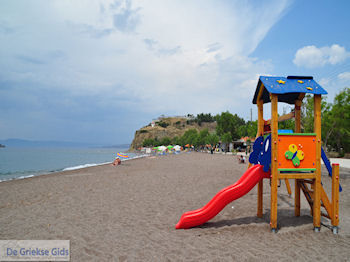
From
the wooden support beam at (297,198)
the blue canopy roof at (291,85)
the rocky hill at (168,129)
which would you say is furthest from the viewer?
the rocky hill at (168,129)

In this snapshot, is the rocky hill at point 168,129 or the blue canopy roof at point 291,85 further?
the rocky hill at point 168,129

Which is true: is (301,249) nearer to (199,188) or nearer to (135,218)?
(135,218)

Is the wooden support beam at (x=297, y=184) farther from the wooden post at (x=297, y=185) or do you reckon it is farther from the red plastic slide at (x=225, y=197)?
the red plastic slide at (x=225, y=197)

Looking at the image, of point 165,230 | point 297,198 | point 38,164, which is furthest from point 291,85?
point 38,164

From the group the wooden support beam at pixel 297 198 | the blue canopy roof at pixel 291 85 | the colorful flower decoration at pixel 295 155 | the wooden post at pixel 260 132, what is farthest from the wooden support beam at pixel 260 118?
the wooden support beam at pixel 297 198

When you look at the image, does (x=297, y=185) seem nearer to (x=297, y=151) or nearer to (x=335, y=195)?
(x=335, y=195)

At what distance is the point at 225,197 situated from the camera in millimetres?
5938

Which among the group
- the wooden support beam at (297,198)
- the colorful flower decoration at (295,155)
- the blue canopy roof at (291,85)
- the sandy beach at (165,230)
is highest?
the blue canopy roof at (291,85)

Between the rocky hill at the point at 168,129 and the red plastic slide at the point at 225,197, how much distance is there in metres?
154

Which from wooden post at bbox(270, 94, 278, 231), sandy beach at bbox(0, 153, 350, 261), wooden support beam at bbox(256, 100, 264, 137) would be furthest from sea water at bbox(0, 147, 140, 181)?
wooden post at bbox(270, 94, 278, 231)

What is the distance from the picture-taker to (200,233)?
18.8 feet

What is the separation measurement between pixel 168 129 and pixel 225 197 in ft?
544

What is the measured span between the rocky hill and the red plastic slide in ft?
505

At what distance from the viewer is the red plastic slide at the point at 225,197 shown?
5898 mm
